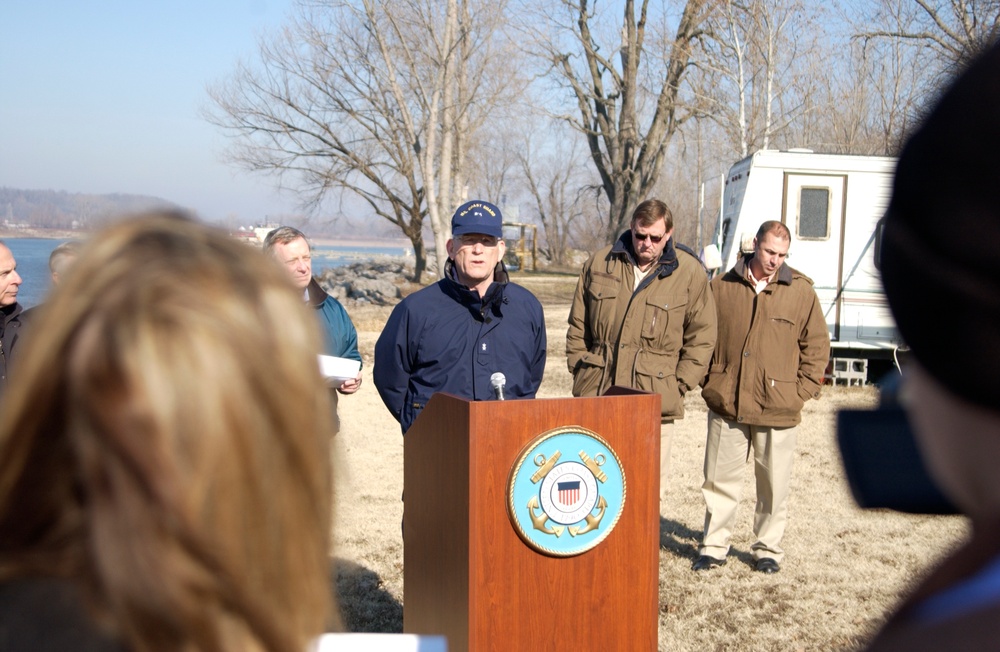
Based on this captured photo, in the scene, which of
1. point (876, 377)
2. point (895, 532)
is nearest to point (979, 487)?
point (895, 532)

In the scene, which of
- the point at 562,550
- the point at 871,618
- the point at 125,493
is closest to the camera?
the point at 125,493

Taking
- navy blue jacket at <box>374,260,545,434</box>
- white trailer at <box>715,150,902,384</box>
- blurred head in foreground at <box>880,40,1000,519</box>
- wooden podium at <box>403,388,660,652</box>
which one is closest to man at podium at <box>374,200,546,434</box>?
navy blue jacket at <box>374,260,545,434</box>

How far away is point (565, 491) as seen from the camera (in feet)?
12.0

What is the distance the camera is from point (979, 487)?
68 cm

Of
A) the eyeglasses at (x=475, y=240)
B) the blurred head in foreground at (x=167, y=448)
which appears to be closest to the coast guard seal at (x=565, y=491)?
the eyeglasses at (x=475, y=240)

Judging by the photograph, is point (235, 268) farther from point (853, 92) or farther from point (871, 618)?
point (853, 92)

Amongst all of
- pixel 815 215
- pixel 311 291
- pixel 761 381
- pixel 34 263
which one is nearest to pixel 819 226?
pixel 815 215

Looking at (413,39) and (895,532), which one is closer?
(895,532)

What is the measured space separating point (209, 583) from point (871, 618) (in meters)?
5.33

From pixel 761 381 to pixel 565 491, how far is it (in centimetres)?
257

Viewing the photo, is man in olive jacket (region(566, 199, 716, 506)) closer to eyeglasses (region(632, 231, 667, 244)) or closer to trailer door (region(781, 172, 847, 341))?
eyeglasses (region(632, 231, 667, 244))

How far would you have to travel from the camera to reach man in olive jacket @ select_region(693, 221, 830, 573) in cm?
578

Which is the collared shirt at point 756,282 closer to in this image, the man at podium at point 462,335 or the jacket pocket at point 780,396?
the jacket pocket at point 780,396

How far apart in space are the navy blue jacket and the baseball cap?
0.24 m
